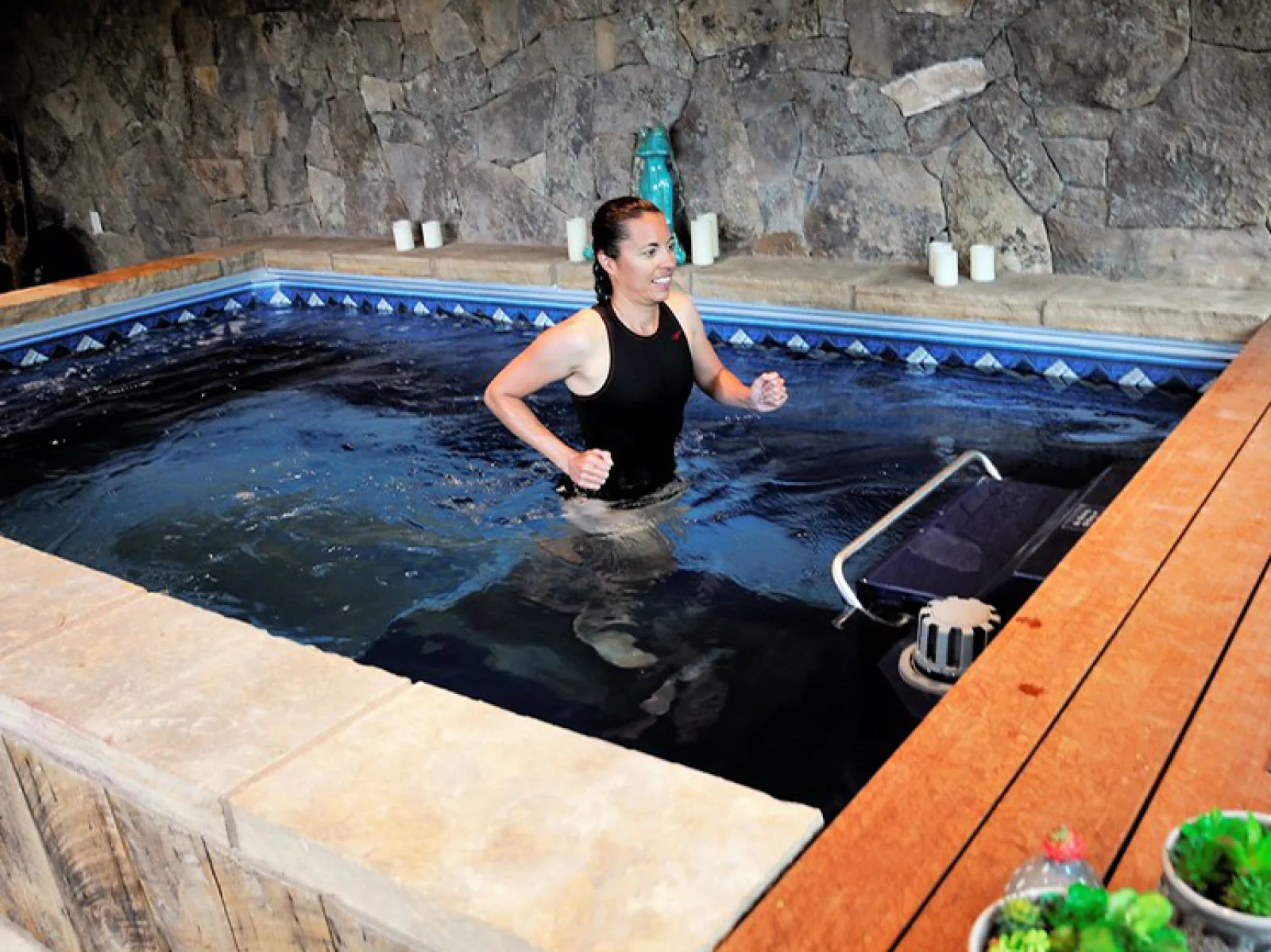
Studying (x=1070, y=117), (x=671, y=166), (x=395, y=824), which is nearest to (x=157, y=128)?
(x=671, y=166)

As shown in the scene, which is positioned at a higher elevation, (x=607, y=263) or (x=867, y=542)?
(x=607, y=263)

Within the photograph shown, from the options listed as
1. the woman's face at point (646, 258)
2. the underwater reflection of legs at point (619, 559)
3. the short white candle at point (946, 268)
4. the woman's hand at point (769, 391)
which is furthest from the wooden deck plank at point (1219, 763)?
the short white candle at point (946, 268)

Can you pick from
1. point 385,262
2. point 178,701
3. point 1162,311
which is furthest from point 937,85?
point 178,701

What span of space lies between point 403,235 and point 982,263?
11.8 ft

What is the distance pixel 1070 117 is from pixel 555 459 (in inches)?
118

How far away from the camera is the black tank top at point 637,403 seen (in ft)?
10.5

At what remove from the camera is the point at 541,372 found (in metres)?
3.19

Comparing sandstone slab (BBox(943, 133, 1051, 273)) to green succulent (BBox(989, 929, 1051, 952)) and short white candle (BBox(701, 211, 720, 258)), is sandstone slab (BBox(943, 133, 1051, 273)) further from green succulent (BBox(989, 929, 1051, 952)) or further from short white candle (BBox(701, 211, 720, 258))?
green succulent (BBox(989, 929, 1051, 952))

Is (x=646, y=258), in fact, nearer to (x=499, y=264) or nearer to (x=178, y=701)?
(x=178, y=701)

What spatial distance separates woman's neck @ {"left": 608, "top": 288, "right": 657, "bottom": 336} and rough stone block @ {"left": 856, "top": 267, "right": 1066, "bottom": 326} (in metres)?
1.91

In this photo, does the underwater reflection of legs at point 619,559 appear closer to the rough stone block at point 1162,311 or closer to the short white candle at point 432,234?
the rough stone block at point 1162,311

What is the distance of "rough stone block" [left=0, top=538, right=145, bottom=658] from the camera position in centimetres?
206

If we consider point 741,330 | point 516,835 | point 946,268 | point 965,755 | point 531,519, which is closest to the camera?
point 516,835

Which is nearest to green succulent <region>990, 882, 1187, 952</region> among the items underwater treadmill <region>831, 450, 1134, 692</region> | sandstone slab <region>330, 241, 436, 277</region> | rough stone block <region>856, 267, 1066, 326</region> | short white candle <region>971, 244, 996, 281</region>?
underwater treadmill <region>831, 450, 1134, 692</region>
